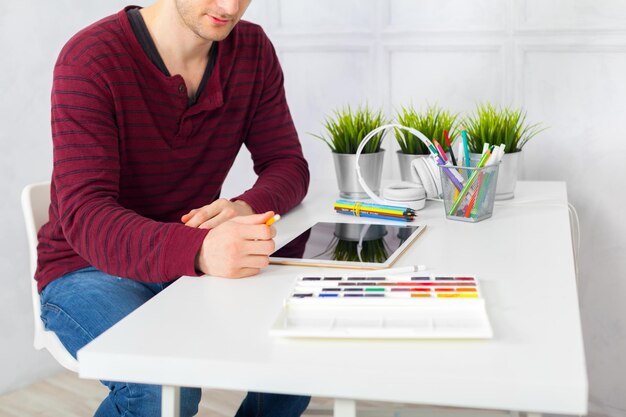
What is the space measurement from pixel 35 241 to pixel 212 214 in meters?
0.45

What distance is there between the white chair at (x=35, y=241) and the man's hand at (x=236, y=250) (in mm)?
→ 492

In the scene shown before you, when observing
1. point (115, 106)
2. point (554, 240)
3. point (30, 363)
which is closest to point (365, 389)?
point (554, 240)

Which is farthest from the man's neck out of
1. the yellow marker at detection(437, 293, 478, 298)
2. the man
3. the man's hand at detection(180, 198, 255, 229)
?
the yellow marker at detection(437, 293, 478, 298)

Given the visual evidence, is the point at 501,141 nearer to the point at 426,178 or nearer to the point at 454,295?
the point at 426,178

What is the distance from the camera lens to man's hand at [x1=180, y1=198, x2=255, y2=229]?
139 centimetres

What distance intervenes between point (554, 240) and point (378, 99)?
1042 mm

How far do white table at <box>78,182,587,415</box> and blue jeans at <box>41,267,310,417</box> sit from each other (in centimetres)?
25

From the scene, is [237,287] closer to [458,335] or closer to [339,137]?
[458,335]

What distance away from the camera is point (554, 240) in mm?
1327

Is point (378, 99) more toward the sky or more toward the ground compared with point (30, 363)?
more toward the sky

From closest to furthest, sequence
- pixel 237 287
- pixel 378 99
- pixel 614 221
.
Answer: pixel 237 287
pixel 614 221
pixel 378 99

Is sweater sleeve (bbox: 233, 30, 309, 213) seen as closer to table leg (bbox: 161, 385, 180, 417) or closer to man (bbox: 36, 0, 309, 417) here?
man (bbox: 36, 0, 309, 417)

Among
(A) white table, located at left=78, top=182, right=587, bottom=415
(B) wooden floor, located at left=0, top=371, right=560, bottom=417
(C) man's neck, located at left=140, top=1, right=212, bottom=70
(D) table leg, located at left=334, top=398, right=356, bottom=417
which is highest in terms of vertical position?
(C) man's neck, located at left=140, top=1, right=212, bottom=70

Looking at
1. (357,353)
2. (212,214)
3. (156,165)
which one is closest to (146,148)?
(156,165)
